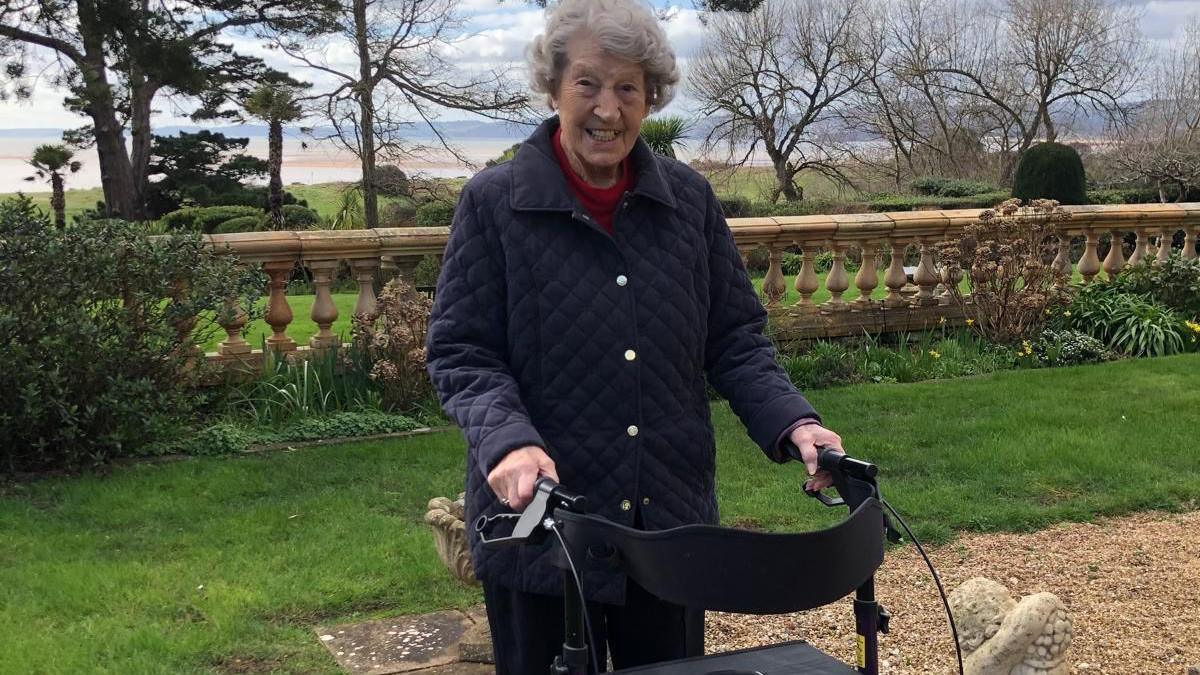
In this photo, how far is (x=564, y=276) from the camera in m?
2.20

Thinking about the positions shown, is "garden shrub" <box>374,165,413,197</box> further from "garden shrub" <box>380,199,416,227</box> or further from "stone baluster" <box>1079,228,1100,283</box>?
"stone baluster" <box>1079,228,1100,283</box>

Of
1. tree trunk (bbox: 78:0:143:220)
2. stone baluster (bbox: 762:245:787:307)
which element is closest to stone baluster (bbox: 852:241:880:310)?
stone baluster (bbox: 762:245:787:307)

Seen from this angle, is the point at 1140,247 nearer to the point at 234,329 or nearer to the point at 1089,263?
the point at 1089,263

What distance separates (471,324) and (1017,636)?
189 cm

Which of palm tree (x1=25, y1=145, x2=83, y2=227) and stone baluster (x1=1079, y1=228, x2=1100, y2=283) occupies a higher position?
palm tree (x1=25, y1=145, x2=83, y2=227)

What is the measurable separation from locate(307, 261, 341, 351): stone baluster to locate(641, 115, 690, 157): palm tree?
13.4 m

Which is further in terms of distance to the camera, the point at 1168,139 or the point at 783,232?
the point at 1168,139

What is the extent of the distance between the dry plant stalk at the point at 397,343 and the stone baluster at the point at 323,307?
0.27 metres

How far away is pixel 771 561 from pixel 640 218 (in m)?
0.88

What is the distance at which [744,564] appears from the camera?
62.6 inches

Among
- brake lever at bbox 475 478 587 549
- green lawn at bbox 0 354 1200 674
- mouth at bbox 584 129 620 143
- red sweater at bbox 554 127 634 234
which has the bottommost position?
green lawn at bbox 0 354 1200 674

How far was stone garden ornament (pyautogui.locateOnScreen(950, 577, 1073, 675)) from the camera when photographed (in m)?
3.21

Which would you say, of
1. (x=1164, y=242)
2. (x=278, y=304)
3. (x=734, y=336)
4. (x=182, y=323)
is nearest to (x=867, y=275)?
(x=1164, y=242)

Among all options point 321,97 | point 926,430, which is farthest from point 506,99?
point 926,430
